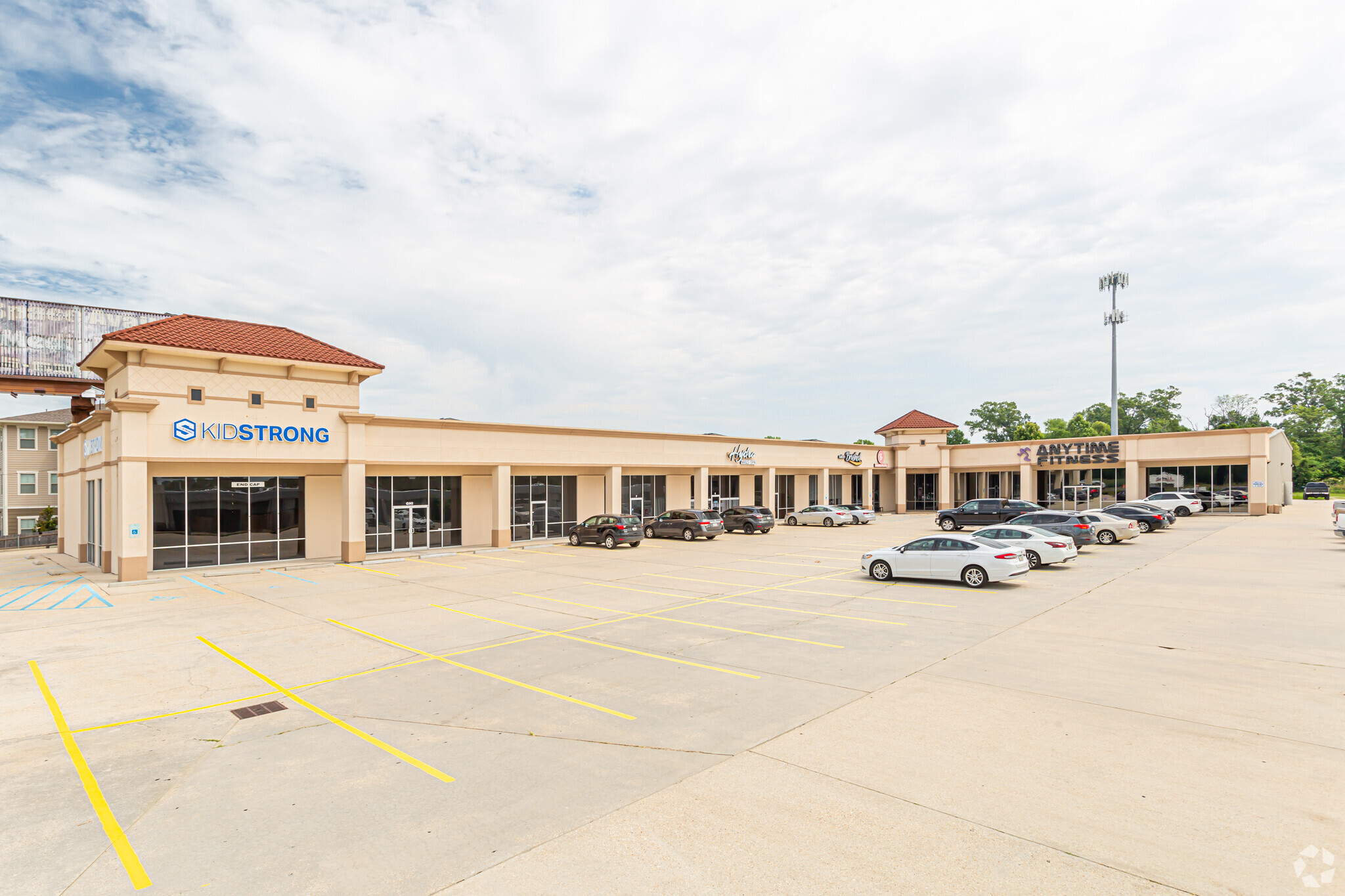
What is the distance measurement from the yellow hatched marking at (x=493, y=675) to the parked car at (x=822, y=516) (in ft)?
109

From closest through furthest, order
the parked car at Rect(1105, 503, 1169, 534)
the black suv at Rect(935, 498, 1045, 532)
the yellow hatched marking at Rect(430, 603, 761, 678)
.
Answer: the yellow hatched marking at Rect(430, 603, 761, 678), the parked car at Rect(1105, 503, 1169, 534), the black suv at Rect(935, 498, 1045, 532)

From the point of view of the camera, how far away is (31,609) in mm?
17422

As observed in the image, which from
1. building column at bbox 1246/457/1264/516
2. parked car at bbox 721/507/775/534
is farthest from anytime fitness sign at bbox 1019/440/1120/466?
parked car at bbox 721/507/775/534

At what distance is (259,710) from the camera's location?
9.19 meters

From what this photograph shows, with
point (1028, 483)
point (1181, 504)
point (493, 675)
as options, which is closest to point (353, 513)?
point (493, 675)

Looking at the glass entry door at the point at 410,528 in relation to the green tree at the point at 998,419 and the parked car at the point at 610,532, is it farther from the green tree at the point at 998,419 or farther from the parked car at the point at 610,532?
the green tree at the point at 998,419

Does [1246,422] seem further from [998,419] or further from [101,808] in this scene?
[101,808]

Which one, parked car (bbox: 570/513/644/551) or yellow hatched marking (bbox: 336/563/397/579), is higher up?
parked car (bbox: 570/513/644/551)

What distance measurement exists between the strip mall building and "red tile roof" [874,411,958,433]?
11696 mm

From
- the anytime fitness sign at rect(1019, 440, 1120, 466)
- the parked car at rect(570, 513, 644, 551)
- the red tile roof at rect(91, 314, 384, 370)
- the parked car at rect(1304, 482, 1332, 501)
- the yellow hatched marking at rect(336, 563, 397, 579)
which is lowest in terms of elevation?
the parked car at rect(1304, 482, 1332, 501)

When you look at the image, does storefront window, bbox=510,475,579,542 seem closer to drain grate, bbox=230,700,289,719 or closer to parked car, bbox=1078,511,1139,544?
drain grate, bbox=230,700,289,719

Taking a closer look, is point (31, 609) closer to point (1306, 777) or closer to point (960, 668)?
point (960, 668)

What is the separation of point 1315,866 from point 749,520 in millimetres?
33661

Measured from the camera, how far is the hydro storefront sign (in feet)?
77.7
